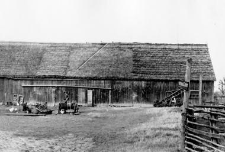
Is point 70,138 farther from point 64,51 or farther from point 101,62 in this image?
point 64,51

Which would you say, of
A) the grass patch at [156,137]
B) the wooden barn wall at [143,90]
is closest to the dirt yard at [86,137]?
the grass patch at [156,137]

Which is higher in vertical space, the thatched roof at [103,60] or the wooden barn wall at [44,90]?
the thatched roof at [103,60]

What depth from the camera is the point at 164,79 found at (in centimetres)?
3388

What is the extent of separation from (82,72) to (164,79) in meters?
9.14

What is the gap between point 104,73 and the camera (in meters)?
34.8

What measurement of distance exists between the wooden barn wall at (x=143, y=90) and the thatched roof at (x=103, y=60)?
680 mm

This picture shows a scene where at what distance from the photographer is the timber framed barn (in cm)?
3428

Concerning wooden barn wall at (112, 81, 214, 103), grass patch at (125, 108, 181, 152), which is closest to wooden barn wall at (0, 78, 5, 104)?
wooden barn wall at (112, 81, 214, 103)

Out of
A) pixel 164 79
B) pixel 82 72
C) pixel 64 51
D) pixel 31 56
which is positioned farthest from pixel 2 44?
pixel 164 79

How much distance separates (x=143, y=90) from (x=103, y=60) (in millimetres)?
6001

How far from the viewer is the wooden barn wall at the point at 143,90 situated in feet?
111

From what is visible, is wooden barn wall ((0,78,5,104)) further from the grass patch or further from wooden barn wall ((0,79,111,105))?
the grass patch

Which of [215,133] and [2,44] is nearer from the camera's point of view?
[215,133]

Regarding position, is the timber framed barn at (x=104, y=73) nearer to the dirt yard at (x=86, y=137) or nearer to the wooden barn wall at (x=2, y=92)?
the wooden barn wall at (x=2, y=92)
